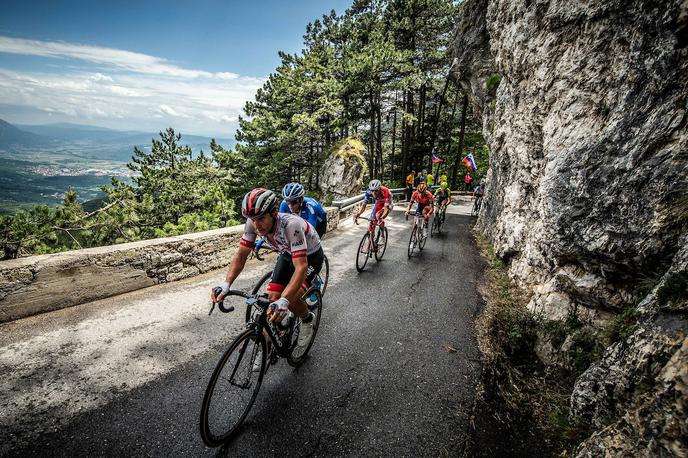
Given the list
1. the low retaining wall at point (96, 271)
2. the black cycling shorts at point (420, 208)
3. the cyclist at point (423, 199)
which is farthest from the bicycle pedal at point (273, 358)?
the cyclist at point (423, 199)

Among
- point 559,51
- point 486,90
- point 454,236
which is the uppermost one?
point 486,90

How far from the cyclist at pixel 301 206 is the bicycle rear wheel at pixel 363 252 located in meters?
2.29

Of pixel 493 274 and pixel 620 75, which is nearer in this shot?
pixel 620 75

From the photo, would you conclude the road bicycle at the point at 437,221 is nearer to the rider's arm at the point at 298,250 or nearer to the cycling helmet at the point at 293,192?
the cycling helmet at the point at 293,192

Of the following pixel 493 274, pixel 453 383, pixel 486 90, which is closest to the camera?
pixel 453 383

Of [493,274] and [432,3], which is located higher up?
[432,3]

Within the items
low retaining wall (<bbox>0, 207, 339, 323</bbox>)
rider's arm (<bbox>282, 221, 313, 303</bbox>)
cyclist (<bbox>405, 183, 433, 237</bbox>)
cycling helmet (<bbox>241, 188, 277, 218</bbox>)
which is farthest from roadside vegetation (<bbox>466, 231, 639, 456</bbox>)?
low retaining wall (<bbox>0, 207, 339, 323</bbox>)

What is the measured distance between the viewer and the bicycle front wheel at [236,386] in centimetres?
286

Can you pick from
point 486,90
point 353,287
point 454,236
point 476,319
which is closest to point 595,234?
point 476,319

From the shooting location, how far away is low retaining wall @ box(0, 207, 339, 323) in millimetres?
4227

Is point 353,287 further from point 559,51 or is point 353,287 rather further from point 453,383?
point 559,51

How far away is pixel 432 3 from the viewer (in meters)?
20.5

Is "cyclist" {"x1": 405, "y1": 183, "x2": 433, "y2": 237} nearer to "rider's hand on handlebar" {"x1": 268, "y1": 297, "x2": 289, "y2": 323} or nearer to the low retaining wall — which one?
the low retaining wall

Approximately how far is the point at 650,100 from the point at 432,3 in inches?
866
